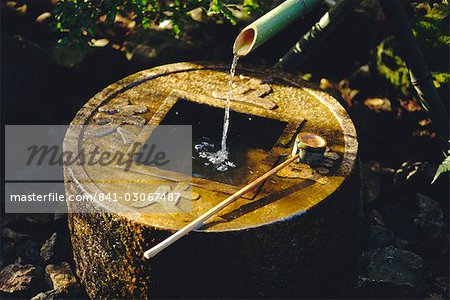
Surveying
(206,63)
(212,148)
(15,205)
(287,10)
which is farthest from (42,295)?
(287,10)

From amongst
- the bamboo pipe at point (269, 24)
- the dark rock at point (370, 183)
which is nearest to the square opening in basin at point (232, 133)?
the bamboo pipe at point (269, 24)

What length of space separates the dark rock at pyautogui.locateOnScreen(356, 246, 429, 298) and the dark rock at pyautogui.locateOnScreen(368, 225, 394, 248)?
0.31 meters

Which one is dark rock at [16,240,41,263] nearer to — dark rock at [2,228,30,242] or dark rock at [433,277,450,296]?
dark rock at [2,228,30,242]

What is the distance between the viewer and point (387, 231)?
461 cm

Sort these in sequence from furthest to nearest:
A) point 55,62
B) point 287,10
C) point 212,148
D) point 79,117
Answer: point 55,62 < point 212,148 < point 79,117 < point 287,10

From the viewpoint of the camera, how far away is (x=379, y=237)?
179 inches

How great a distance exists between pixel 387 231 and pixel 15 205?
305 centimetres

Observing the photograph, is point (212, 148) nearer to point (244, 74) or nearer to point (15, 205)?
point (244, 74)

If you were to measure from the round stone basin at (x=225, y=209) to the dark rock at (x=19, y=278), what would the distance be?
45 cm

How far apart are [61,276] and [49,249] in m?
0.29

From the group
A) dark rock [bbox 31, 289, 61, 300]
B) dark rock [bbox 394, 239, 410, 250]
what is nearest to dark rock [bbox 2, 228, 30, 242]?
dark rock [bbox 31, 289, 61, 300]

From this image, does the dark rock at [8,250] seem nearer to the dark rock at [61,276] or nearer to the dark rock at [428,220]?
the dark rock at [61,276]

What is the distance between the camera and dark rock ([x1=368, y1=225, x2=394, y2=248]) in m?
4.53

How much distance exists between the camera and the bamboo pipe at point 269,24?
3.22 m
